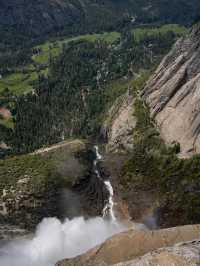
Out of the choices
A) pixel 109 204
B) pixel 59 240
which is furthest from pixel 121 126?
pixel 59 240

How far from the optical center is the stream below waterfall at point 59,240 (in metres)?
104

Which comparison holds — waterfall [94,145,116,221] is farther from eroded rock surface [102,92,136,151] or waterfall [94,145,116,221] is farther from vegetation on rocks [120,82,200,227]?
eroded rock surface [102,92,136,151]

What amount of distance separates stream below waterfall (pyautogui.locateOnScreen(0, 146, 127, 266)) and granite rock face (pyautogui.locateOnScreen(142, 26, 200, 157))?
27575 mm

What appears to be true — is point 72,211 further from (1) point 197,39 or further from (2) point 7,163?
(1) point 197,39

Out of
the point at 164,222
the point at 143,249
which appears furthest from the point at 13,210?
the point at 143,249

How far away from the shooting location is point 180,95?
146m

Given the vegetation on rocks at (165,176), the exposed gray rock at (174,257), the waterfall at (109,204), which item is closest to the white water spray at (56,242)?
the waterfall at (109,204)

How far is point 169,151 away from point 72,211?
2950cm

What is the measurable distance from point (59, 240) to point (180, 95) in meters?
57.5

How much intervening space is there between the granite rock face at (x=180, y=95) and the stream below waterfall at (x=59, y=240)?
2758 cm

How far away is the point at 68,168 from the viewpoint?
128m

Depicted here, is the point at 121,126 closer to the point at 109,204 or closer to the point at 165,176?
the point at 165,176

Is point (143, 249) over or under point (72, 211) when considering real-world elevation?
over

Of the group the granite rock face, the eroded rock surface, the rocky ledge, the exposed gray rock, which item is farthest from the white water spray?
the exposed gray rock
